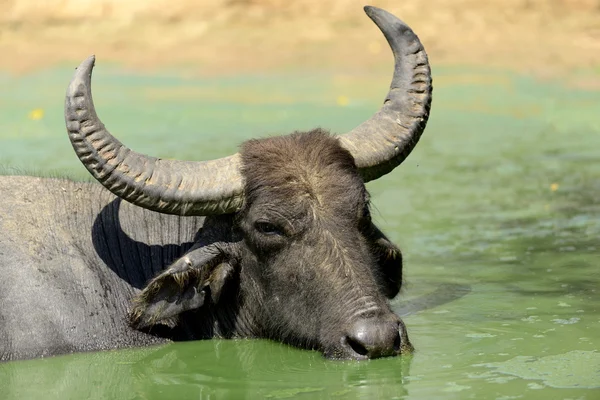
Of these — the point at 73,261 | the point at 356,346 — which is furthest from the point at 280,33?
the point at 356,346

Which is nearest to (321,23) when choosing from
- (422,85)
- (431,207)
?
(431,207)

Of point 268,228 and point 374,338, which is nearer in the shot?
point 374,338

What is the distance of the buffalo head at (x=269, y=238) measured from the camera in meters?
9.04

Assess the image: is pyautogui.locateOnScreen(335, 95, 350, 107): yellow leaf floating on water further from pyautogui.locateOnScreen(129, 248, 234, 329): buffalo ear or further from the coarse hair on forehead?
pyautogui.locateOnScreen(129, 248, 234, 329): buffalo ear

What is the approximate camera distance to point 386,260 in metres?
10.3

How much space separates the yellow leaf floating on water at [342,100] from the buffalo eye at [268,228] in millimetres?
17251

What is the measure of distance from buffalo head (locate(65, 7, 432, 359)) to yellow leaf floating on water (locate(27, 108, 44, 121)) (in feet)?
52.8

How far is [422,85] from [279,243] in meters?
2.13

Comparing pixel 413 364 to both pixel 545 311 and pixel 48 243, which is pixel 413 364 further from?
pixel 48 243

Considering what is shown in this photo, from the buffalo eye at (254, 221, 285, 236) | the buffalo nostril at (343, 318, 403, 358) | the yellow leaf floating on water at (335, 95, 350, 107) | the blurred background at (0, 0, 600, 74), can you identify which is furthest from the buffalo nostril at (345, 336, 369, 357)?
the blurred background at (0, 0, 600, 74)

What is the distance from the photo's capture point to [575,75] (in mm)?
28516

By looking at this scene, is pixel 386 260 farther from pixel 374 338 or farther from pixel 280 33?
pixel 280 33

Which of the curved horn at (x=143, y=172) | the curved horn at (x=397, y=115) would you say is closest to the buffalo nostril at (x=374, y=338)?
the curved horn at (x=143, y=172)

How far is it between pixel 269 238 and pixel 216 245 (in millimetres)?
533
